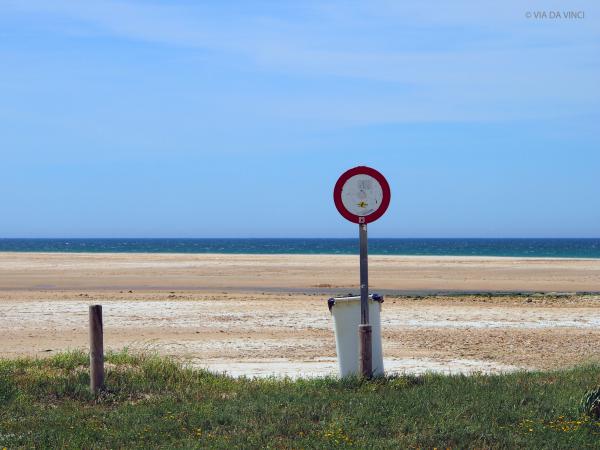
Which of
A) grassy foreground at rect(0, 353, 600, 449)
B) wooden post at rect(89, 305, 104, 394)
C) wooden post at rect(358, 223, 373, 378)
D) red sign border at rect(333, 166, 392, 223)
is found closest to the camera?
grassy foreground at rect(0, 353, 600, 449)

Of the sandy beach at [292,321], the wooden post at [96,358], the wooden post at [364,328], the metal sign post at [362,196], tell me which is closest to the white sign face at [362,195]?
the metal sign post at [362,196]

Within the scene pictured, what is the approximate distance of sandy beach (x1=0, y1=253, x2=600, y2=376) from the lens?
14.3 metres

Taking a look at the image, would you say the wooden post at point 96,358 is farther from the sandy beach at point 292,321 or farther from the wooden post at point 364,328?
the wooden post at point 364,328

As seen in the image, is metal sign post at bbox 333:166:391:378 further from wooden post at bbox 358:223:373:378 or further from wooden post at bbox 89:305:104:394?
wooden post at bbox 89:305:104:394

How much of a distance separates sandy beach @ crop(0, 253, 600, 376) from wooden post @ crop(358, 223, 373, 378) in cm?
193

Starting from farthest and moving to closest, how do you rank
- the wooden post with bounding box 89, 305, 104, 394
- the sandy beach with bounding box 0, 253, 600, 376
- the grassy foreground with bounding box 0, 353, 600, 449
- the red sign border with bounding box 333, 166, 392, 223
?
the sandy beach with bounding box 0, 253, 600, 376
the red sign border with bounding box 333, 166, 392, 223
the wooden post with bounding box 89, 305, 104, 394
the grassy foreground with bounding box 0, 353, 600, 449

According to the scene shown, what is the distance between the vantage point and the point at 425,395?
368 inches

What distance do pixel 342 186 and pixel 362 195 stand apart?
0.88 ft

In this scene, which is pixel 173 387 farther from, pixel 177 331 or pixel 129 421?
pixel 177 331

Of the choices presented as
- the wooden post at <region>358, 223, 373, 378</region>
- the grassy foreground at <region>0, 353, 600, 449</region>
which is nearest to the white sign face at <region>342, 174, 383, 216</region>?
the wooden post at <region>358, 223, 373, 378</region>

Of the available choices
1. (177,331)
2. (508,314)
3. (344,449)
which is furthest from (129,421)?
(508,314)

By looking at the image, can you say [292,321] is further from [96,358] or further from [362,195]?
[96,358]

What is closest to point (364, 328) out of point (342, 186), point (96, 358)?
point (342, 186)

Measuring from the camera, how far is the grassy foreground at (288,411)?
7.82 m
